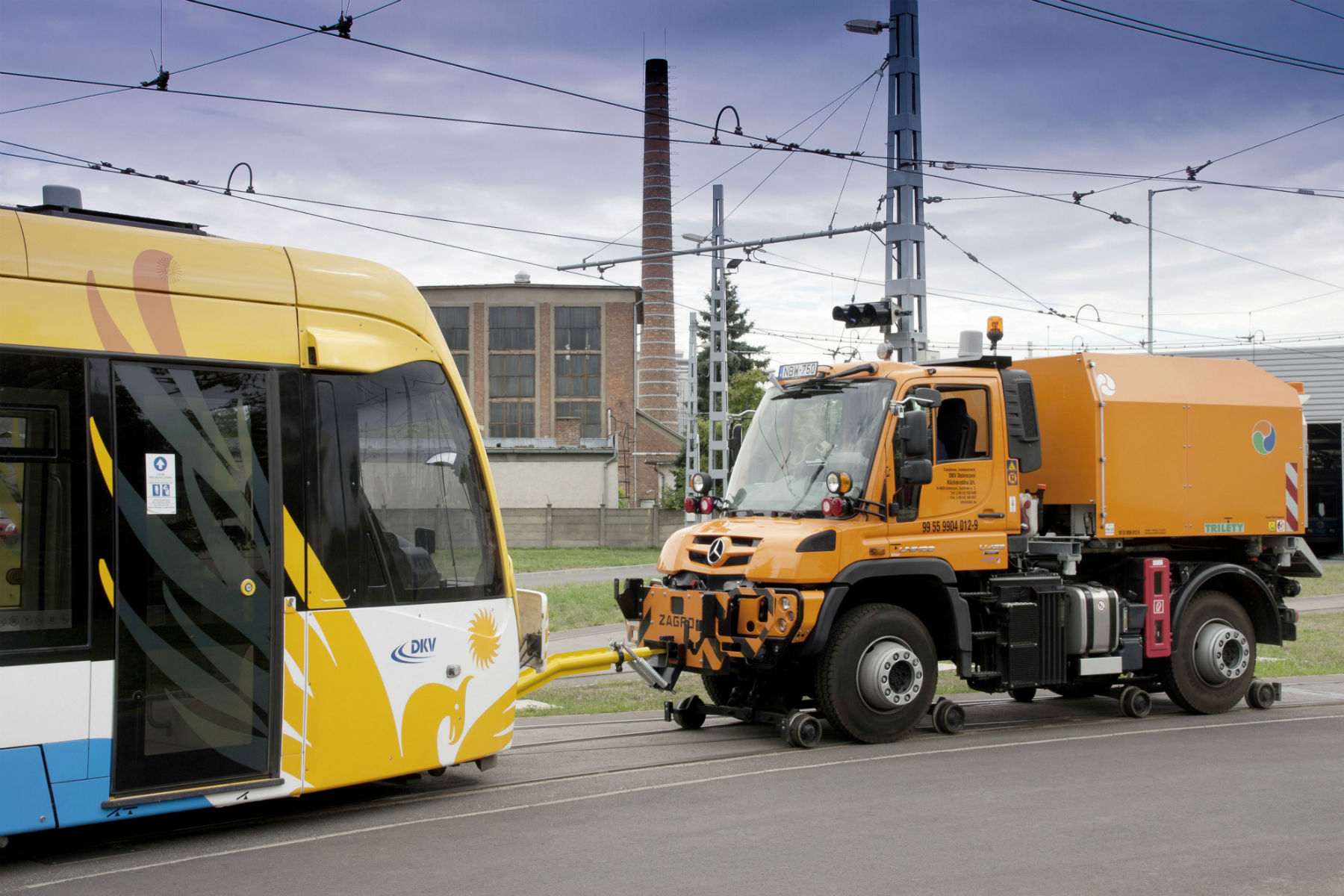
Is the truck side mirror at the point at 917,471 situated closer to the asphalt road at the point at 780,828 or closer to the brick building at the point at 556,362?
the asphalt road at the point at 780,828

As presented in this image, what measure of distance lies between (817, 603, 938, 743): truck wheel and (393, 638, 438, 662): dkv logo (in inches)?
132

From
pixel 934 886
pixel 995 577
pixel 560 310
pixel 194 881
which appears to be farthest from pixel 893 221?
pixel 560 310

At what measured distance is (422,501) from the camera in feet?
23.3

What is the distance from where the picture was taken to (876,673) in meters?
9.26

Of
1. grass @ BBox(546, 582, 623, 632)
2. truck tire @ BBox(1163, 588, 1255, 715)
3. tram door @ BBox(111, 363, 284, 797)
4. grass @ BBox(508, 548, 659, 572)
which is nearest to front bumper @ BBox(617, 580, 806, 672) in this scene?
tram door @ BBox(111, 363, 284, 797)

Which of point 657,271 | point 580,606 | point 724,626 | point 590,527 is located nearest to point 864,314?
point 724,626

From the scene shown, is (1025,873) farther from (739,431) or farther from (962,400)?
(739,431)

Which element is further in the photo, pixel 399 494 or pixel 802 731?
pixel 802 731

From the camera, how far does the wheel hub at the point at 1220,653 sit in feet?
36.9

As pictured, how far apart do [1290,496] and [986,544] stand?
3779 mm

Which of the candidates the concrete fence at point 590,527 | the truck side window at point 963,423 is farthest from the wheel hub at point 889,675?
the concrete fence at point 590,527

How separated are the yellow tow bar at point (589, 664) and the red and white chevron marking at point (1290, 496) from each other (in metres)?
6.50

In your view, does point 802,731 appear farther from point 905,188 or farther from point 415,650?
point 905,188

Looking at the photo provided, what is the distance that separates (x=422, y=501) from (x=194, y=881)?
2.36 meters
